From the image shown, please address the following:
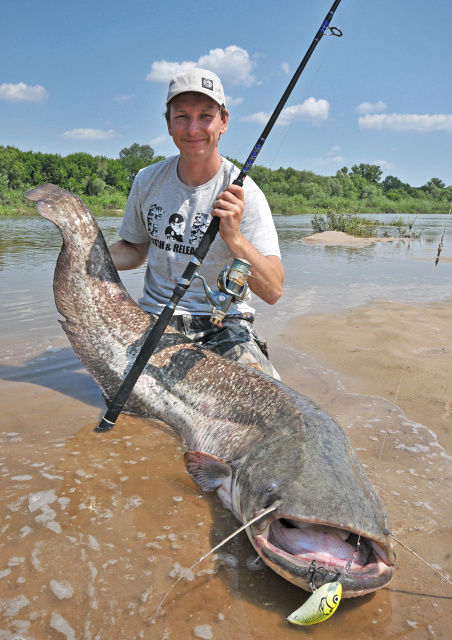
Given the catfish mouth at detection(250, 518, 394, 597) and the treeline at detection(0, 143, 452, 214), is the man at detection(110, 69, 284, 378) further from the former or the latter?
the treeline at detection(0, 143, 452, 214)

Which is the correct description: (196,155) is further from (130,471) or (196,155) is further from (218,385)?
(130,471)

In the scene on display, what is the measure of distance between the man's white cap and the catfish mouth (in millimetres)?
2885

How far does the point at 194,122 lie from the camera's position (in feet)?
11.4

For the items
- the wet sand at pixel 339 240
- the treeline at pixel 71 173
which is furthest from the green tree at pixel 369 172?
the wet sand at pixel 339 240

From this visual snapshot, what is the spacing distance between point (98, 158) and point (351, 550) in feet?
237

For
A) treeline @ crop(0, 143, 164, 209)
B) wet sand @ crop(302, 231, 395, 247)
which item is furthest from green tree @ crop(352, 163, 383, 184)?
wet sand @ crop(302, 231, 395, 247)

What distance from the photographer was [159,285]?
401cm

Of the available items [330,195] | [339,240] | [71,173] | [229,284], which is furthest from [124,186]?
[229,284]

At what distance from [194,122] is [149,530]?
9.02 feet

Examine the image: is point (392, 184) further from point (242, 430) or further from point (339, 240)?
point (242, 430)

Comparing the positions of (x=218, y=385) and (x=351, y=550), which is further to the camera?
(x=218, y=385)

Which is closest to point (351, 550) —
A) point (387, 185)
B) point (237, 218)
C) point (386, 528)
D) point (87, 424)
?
point (386, 528)

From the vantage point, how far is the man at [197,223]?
343cm

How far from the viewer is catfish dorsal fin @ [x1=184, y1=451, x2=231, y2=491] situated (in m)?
2.44
